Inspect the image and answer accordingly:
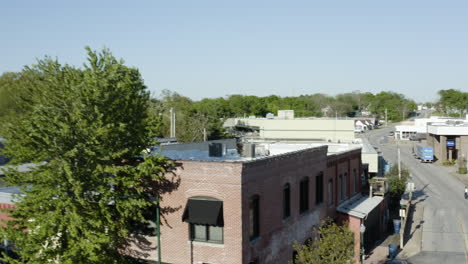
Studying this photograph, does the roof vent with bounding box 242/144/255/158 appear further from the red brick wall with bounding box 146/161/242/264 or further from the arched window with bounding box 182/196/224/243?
the arched window with bounding box 182/196/224/243

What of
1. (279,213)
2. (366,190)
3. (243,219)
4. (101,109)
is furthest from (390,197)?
(101,109)

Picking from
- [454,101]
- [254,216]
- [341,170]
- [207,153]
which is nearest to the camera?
[254,216]

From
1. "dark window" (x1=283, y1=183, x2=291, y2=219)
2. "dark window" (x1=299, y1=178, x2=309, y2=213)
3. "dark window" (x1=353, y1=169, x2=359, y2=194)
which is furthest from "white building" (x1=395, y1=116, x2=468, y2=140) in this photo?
"dark window" (x1=283, y1=183, x2=291, y2=219)

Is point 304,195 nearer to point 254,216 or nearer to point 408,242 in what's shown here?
point 254,216

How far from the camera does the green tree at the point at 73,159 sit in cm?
1802

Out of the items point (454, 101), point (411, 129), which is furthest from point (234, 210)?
point (454, 101)

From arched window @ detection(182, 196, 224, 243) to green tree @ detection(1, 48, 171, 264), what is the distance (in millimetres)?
2457

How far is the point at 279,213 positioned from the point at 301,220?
3.24 m

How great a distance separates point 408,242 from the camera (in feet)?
118

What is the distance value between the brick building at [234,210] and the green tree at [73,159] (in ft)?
7.46

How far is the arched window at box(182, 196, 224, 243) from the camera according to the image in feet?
66.1

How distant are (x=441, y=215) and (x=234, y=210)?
1285 inches

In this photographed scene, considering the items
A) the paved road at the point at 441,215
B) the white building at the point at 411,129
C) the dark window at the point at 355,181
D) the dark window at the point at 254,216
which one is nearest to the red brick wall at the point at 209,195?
the dark window at the point at 254,216

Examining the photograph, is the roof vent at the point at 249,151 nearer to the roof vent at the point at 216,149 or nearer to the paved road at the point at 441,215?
the roof vent at the point at 216,149
